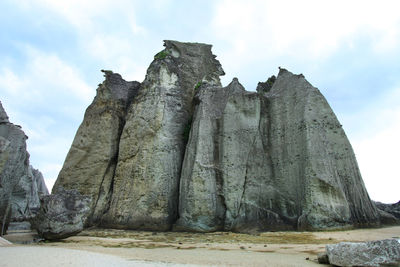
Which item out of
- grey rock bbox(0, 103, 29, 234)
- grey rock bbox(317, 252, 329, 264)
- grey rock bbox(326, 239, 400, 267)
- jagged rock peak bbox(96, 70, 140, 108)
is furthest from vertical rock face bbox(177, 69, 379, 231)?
grey rock bbox(0, 103, 29, 234)

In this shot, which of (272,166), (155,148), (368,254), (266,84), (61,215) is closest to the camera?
(368,254)

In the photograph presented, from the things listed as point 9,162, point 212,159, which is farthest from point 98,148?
point 212,159

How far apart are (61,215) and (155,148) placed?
583 centimetres

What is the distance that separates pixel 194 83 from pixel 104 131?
5668 millimetres

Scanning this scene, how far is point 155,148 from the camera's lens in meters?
14.0

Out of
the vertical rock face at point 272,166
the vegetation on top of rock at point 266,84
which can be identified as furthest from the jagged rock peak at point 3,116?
the vegetation on top of rock at point 266,84

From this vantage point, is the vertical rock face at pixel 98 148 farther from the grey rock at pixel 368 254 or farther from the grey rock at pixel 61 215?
the grey rock at pixel 368 254

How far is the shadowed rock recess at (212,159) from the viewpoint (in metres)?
11.1

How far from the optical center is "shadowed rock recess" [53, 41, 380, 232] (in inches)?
435

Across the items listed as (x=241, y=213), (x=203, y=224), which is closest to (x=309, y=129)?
(x=241, y=213)

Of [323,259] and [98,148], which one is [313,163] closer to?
[323,259]

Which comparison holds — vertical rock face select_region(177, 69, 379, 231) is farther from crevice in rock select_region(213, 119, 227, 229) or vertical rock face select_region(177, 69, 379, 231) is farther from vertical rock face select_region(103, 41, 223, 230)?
vertical rock face select_region(103, 41, 223, 230)

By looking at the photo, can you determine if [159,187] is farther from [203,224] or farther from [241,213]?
[241,213]

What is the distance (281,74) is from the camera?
14.1 metres
